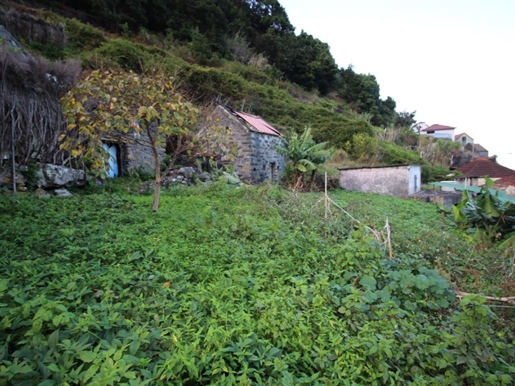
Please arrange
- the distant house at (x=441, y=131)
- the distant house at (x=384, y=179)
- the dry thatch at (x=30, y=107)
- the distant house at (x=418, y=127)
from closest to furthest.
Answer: the dry thatch at (x=30, y=107) → the distant house at (x=384, y=179) → the distant house at (x=418, y=127) → the distant house at (x=441, y=131)

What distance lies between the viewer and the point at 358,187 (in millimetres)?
17250

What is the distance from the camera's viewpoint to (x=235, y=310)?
8.98ft

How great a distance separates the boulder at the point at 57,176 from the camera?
28.3 ft

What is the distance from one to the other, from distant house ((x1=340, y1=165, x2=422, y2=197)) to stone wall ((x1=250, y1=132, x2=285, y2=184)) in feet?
12.1

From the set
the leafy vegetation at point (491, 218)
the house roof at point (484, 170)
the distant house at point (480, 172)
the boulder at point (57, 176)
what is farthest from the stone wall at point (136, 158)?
the house roof at point (484, 170)

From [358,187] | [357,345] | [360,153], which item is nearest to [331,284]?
[357,345]

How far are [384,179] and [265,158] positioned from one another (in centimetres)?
638

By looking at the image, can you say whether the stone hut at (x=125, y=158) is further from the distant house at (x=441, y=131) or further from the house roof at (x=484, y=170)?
the distant house at (x=441, y=131)

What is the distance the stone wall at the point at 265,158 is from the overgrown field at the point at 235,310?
9.93 meters

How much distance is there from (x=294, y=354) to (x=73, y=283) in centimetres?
195

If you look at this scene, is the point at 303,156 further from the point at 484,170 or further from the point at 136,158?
the point at 484,170

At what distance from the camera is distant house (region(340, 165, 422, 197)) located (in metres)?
16.0

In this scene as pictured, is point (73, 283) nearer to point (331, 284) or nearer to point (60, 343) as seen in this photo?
point (60, 343)

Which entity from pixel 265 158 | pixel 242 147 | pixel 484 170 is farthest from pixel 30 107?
pixel 484 170
